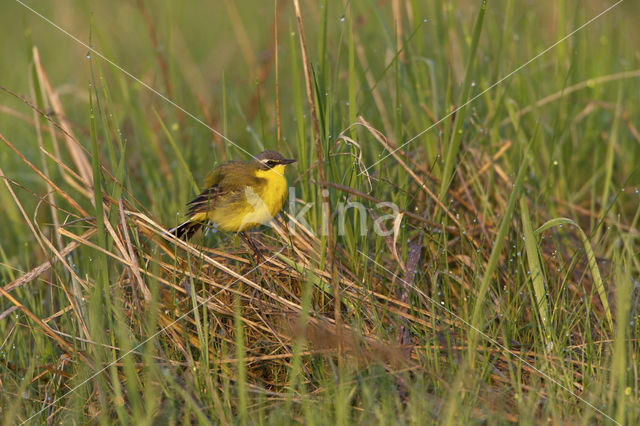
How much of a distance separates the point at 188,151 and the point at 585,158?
243 centimetres

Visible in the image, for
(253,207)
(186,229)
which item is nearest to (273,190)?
(253,207)

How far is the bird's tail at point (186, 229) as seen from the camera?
290 cm

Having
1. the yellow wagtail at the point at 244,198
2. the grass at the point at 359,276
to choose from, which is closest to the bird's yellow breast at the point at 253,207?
the yellow wagtail at the point at 244,198

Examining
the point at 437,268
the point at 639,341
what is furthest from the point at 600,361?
the point at 437,268

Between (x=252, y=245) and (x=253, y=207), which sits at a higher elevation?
(x=253, y=207)

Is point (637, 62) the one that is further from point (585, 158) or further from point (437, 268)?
point (437, 268)

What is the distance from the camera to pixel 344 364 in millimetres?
2338

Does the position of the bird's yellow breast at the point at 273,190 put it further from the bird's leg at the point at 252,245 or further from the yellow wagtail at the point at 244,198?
the bird's leg at the point at 252,245

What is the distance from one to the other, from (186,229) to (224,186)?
0.26 metres

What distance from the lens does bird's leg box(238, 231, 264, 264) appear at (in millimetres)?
2799

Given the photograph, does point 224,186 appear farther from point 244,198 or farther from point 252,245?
point 252,245

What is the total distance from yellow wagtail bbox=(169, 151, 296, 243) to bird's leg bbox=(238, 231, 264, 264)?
0.02 m

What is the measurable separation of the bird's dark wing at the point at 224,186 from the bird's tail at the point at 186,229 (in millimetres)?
75

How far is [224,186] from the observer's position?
3033mm
